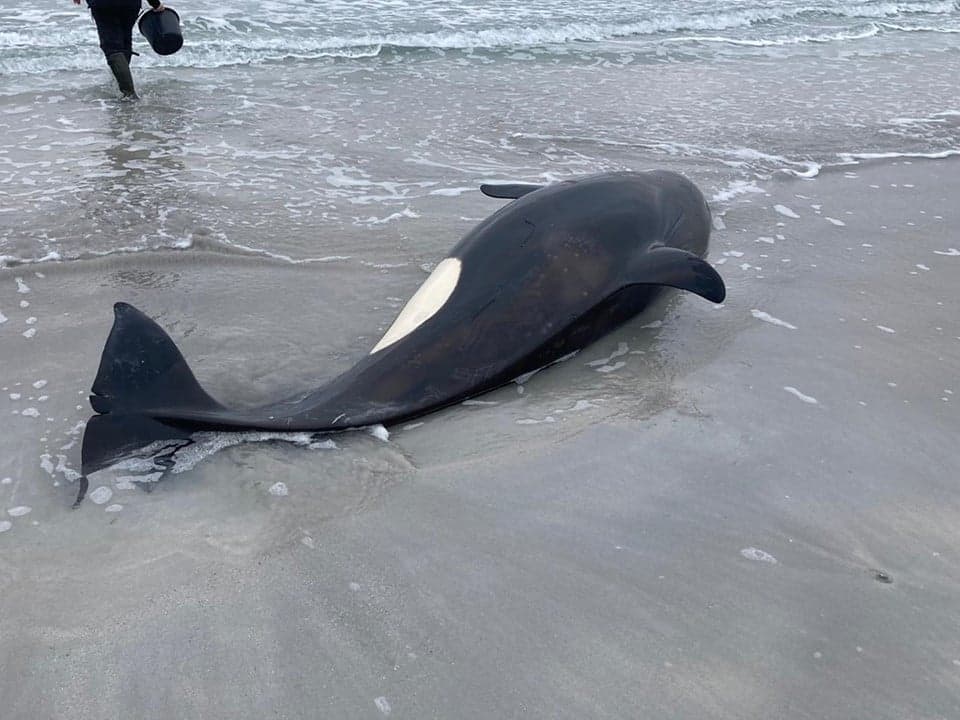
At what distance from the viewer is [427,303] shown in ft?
16.3

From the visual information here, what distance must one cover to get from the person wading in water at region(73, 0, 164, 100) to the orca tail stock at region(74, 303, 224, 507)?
8.20 metres

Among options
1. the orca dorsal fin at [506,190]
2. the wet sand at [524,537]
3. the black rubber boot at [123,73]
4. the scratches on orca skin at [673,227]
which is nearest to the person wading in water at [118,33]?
the black rubber boot at [123,73]

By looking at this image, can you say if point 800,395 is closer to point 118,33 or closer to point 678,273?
point 678,273

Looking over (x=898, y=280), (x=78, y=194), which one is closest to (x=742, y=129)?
(x=898, y=280)

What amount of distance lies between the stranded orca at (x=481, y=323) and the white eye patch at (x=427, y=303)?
0.03ft

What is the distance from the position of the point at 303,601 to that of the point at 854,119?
10102 mm

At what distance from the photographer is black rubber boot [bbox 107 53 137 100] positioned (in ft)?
36.0

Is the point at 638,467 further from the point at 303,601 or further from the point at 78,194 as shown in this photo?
the point at 78,194

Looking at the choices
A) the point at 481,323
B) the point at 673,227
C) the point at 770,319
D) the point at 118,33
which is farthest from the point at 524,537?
the point at 118,33

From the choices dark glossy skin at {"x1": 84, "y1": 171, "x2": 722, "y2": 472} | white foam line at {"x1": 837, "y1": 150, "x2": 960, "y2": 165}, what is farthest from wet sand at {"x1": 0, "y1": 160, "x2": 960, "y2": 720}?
white foam line at {"x1": 837, "y1": 150, "x2": 960, "y2": 165}

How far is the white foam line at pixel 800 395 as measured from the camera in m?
4.68

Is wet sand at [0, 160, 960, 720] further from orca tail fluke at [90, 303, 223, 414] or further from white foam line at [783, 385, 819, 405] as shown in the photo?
orca tail fluke at [90, 303, 223, 414]

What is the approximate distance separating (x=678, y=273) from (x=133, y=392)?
9.47 ft

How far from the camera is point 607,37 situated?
16.9m
